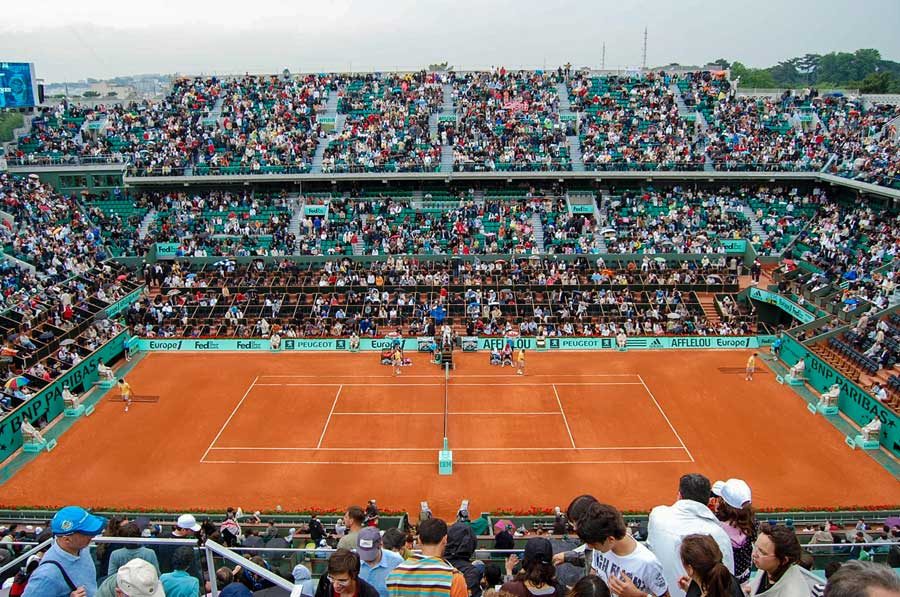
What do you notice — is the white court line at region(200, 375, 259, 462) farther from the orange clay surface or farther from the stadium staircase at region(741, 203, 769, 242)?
the stadium staircase at region(741, 203, 769, 242)

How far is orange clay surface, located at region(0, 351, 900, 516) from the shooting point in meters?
21.2

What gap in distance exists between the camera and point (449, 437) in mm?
25094

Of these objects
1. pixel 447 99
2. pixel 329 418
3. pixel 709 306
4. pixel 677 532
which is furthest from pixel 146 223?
pixel 677 532

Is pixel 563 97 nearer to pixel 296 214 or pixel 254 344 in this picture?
pixel 296 214

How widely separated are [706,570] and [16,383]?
28.0 meters

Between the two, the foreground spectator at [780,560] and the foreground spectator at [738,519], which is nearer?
the foreground spectator at [780,560]

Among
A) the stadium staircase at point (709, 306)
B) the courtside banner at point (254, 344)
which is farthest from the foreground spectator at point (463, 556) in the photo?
the stadium staircase at point (709, 306)

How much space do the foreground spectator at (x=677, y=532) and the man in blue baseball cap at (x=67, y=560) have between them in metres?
5.18

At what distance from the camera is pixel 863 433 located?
2402 centimetres

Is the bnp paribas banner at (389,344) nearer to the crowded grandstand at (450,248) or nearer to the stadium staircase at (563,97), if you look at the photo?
the crowded grandstand at (450,248)

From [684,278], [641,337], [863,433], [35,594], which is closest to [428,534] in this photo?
[35,594]

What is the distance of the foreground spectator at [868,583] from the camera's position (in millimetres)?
3076

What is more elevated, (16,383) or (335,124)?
(335,124)

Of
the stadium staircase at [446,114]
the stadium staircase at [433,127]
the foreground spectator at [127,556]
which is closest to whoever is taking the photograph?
the foreground spectator at [127,556]
